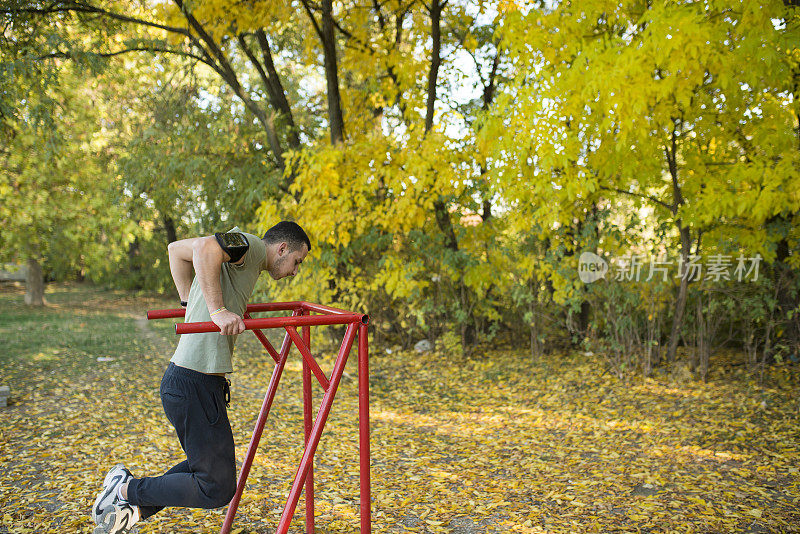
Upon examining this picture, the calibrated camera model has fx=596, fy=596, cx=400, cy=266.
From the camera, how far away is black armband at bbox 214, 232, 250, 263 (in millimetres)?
2447

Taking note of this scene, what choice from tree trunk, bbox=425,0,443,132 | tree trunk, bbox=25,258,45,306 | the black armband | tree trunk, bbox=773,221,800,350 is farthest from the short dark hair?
Result: tree trunk, bbox=25,258,45,306

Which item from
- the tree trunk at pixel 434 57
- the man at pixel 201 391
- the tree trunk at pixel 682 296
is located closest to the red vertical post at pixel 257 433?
the man at pixel 201 391

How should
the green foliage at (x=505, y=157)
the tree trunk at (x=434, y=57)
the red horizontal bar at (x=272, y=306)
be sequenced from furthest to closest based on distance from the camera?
the tree trunk at (x=434, y=57), the green foliage at (x=505, y=157), the red horizontal bar at (x=272, y=306)

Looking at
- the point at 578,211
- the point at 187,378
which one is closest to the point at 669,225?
the point at 578,211

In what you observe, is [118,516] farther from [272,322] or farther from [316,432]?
[272,322]

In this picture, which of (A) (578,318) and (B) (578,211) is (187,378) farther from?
(A) (578,318)

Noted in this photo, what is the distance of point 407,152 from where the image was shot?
6934mm

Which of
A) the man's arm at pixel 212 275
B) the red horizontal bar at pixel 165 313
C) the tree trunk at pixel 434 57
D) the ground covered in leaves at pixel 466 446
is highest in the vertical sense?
the tree trunk at pixel 434 57

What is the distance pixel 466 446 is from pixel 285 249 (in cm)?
280

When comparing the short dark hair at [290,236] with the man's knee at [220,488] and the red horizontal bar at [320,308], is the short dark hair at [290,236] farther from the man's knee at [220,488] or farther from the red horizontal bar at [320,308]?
the man's knee at [220,488]

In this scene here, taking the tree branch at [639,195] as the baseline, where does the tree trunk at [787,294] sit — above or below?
below

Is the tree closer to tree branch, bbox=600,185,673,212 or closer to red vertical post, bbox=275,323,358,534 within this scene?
tree branch, bbox=600,185,673,212

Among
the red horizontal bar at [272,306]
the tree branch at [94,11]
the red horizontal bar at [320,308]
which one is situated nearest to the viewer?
the red horizontal bar at [320,308]

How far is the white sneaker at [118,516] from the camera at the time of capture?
267 centimetres
